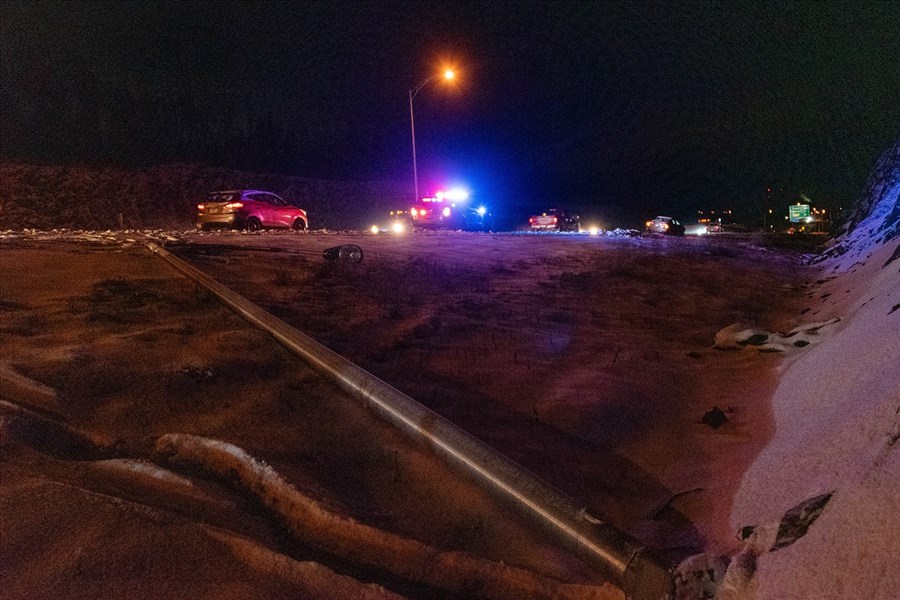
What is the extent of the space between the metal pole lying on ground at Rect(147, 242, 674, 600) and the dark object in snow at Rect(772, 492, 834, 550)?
0.48m

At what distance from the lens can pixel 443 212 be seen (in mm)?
28188

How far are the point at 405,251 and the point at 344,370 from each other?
423 inches

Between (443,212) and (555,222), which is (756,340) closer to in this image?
(443,212)

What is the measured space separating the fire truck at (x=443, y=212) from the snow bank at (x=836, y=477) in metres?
23.5

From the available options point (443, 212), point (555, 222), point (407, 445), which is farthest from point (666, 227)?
point (407, 445)

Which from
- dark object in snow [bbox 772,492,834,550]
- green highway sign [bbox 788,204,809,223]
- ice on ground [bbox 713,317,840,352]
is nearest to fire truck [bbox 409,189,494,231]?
ice on ground [bbox 713,317,840,352]

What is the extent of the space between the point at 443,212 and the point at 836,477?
2606 centimetres

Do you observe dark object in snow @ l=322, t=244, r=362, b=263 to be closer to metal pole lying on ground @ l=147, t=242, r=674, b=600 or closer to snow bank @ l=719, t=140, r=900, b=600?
metal pole lying on ground @ l=147, t=242, r=674, b=600

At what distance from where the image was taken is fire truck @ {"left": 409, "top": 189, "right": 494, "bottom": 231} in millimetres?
28047

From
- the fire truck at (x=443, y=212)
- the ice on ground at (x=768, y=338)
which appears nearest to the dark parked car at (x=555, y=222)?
the fire truck at (x=443, y=212)

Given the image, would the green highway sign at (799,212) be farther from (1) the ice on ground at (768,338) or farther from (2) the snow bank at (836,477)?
(2) the snow bank at (836,477)

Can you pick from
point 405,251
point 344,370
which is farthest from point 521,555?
point 405,251

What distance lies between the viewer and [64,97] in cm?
5878

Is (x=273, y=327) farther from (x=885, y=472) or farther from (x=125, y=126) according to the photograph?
(x=125, y=126)
